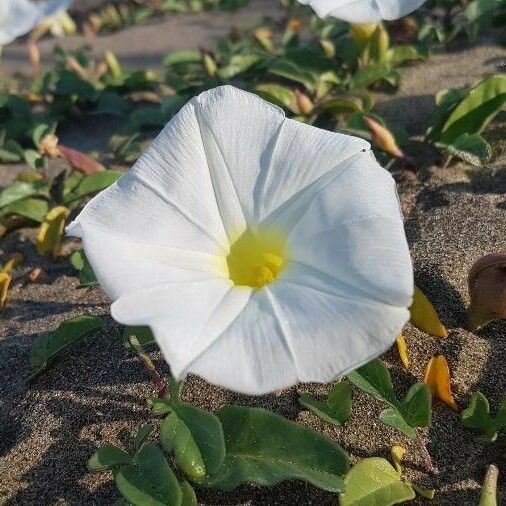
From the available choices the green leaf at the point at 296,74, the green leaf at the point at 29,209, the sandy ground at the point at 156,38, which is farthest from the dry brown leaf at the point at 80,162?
the sandy ground at the point at 156,38

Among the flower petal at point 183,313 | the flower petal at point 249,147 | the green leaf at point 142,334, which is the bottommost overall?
the green leaf at point 142,334

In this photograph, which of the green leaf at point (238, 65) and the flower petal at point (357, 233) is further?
the green leaf at point (238, 65)

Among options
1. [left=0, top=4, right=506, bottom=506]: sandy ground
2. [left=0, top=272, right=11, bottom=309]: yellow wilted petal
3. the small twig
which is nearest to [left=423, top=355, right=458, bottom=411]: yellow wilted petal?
[left=0, top=4, right=506, bottom=506]: sandy ground

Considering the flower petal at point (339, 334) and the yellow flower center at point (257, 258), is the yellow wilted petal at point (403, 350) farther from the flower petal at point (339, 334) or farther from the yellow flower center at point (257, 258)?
the flower petal at point (339, 334)

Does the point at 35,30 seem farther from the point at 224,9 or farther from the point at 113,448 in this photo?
the point at 113,448

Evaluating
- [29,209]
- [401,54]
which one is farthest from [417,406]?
[401,54]

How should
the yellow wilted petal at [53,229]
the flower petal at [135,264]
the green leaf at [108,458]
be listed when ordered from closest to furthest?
the flower petal at [135,264]
the green leaf at [108,458]
the yellow wilted petal at [53,229]

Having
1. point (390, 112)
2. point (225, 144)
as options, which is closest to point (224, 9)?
point (390, 112)
